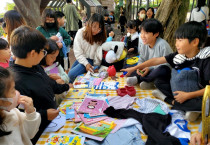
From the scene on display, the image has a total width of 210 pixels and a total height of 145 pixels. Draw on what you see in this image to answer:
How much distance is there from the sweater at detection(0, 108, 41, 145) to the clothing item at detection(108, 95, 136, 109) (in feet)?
2.87

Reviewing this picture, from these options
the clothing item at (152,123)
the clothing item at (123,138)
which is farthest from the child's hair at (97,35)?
the clothing item at (123,138)

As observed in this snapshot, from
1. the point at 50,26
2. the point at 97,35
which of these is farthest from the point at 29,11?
the point at 97,35

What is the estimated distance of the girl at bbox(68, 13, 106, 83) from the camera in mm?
2785

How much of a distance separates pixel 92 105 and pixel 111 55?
121cm

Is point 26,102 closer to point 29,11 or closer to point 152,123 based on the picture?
point 152,123

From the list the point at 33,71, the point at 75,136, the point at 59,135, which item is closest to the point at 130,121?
the point at 75,136

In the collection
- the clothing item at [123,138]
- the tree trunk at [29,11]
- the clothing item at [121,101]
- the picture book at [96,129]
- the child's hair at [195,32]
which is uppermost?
the tree trunk at [29,11]

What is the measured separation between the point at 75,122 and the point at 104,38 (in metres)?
1.85

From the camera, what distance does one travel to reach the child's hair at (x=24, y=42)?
136 centimetres

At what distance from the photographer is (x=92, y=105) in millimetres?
1743

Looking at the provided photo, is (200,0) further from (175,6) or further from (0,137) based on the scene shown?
(0,137)

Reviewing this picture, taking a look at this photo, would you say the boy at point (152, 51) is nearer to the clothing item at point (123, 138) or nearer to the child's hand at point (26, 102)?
the clothing item at point (123, 138)

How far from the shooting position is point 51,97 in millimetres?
1558

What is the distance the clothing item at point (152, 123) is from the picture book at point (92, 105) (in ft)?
0.35
